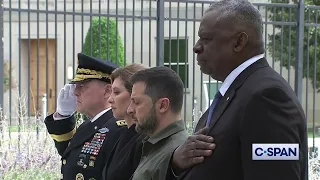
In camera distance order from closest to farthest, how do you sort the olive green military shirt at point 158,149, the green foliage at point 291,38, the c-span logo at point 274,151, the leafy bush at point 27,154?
the c-span logo at point 274,151 < the olive green military shirt at point 158,149 < the leafy bush at point 27,154 < the green foliage at point 291,38

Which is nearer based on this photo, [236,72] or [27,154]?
[236,72]

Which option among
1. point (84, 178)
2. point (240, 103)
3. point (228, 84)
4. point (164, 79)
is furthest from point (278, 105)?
point (84, 178)

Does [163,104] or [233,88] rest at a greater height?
[233,88]

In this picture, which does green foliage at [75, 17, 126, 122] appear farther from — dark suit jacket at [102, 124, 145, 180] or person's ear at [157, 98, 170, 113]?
person's ear at [157, 98, 170, 113]

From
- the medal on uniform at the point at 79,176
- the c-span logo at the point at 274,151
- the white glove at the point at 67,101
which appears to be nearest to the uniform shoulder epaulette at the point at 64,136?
the white glove at the point at 67,101

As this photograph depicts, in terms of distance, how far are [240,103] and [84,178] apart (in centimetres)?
138

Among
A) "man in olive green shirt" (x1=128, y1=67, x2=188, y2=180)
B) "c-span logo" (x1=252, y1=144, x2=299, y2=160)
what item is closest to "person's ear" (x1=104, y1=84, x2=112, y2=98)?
"man in olive green shirt" (x1=128, y1=67, x2=188, y2=180)

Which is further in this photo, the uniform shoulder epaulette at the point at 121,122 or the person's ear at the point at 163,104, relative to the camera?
the uniform shoulder epaulette at the point at 121,122

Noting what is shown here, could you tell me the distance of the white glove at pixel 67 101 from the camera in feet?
10.5

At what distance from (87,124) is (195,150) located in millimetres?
1352

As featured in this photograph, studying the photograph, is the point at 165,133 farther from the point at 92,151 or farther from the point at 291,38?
the point at 291,38

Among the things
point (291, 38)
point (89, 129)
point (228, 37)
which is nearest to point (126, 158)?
point (89, 129)

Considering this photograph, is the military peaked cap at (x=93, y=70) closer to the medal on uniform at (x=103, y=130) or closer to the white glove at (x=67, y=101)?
the white glove at (x=67, y=101)

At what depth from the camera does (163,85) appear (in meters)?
2.41
